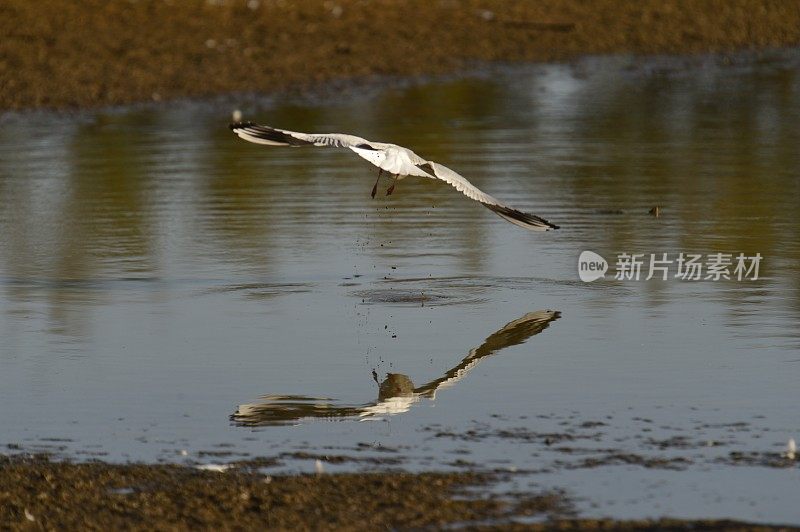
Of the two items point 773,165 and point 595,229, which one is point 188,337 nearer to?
point 595,229

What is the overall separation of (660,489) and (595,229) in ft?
26.0

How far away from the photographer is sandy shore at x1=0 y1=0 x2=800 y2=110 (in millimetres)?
26766

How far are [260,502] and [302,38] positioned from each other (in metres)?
22.5

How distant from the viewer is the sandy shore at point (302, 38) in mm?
26766

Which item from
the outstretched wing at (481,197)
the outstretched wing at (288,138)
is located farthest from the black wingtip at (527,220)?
the outstretched wing at (288,138)

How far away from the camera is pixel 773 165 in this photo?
19531mm

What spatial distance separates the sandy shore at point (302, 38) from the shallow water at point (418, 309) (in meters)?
3.34

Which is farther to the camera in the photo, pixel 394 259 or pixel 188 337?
pixel 394 259

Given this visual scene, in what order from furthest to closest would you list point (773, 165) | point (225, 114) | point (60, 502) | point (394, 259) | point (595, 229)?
point (225, 114), point (773, 165), point (595, 229), point (394, 259), point (60, 502)

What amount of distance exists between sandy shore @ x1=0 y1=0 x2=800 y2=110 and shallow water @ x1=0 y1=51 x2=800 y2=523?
3.34m

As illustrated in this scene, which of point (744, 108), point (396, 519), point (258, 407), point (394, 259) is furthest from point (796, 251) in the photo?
point (744, 108)

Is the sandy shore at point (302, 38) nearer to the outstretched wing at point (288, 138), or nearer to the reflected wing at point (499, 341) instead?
the outstretched wing at point (288, 138)

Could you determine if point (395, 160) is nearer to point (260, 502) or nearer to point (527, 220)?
point (527, 220)

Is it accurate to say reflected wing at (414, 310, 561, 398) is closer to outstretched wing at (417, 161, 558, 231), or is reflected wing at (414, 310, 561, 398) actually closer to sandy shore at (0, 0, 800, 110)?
outstretched wing at (417, 161, 558, 231)
